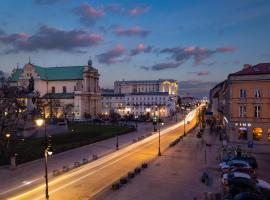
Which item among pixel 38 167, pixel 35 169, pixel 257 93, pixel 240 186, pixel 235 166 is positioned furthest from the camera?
pixel 257 93

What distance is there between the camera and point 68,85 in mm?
140875

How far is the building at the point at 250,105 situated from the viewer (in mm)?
53594

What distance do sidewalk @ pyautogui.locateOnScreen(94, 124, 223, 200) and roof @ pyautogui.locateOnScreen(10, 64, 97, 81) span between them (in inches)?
3941

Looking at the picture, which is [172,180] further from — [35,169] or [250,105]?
[250,105]

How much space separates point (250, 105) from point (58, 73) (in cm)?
10684

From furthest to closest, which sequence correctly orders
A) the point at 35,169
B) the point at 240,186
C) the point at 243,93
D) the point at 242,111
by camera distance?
the point at 242,111, the point at 243,93, the point at 35,169, the point at 240,186

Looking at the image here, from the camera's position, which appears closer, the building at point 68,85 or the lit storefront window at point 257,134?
the lit storefront window at point 257,134

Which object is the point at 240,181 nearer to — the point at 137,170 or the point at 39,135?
the point at 137,170

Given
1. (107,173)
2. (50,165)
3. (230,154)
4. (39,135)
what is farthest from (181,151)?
(39,135)

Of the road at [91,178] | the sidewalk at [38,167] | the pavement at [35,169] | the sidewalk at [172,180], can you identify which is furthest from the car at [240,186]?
the sidewalk at [38,167]

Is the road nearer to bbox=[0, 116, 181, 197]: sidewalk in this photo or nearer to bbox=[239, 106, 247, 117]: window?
bbox=[0, 116, 181, 197]: sidewalk

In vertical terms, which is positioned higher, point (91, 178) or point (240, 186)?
point (240, 186)

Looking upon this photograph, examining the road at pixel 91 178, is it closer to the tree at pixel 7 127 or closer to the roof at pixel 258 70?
the tree at pixel 7 127

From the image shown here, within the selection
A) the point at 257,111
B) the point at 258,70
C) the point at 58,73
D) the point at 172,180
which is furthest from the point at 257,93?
the point at 58,73
